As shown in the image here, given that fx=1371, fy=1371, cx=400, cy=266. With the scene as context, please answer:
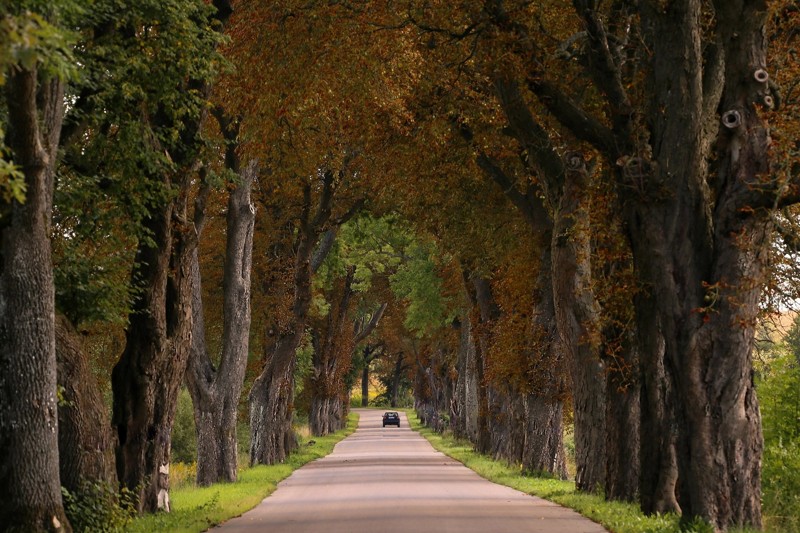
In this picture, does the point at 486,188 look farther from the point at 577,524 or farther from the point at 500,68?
the point at 577,524

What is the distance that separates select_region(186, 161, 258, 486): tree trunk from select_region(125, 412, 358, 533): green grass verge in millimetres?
916

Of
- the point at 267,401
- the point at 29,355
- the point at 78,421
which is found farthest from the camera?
the point at 267,401

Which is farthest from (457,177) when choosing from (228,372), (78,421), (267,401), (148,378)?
(267,401)

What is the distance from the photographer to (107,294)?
1916 cm

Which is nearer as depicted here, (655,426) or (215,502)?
(655,426)

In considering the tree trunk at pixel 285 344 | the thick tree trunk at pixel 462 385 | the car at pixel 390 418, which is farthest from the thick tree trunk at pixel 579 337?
the car at pixel 390 418

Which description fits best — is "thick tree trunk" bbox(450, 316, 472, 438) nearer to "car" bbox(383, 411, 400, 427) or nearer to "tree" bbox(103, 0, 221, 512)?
"car" bbox(383, 411, 400, 427)

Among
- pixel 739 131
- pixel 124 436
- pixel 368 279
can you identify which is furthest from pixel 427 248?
pixel 739 131

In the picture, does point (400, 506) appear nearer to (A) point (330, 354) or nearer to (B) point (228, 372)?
(B) point (228, 372)

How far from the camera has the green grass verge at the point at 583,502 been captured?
17.8 meters

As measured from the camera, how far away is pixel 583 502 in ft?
78.5

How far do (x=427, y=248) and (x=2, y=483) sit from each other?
3800 cm

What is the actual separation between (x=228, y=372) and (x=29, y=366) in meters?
17.8

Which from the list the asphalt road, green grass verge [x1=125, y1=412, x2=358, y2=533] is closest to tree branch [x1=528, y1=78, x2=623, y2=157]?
the asphalt road
